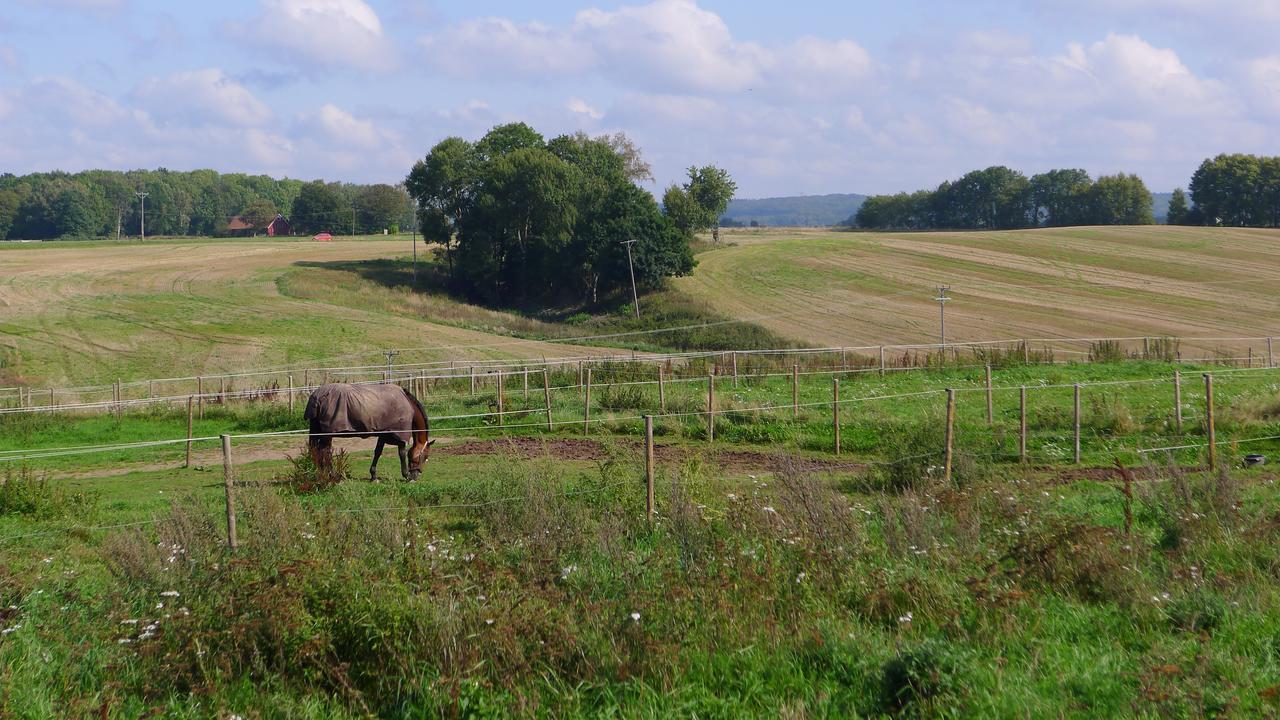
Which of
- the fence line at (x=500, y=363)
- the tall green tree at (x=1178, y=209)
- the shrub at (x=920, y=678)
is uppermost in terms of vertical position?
the tall green tree at (x=1178, y=209)

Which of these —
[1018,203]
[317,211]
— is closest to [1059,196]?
[1018,203]

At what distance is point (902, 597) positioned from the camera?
620 cm

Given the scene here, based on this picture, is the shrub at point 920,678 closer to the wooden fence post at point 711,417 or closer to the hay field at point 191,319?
the wooden fence post at point 711,417

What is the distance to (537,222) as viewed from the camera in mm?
64438

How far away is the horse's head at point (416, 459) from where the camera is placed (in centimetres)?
1428

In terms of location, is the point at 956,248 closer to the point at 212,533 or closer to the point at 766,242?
the point at 766,242

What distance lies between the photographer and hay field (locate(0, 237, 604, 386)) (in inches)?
1462

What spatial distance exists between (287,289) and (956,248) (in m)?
45.2

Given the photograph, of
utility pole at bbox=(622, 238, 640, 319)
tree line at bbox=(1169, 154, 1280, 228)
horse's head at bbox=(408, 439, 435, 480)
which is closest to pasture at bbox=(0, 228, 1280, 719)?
horse's head at bbox=(408, 439, 435, 480)

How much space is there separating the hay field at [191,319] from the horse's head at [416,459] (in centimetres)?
2335

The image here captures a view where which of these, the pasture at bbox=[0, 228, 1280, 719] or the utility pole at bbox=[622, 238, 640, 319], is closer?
the pasture at bbox=[0, 228, 1280, 719]

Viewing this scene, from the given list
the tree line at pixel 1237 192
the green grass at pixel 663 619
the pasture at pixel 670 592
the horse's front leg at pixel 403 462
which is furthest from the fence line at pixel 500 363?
the tree line at pixel 1237 192

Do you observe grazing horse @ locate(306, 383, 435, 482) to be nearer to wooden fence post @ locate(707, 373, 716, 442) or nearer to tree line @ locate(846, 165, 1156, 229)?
wooden fence post @ locate(707, 373, 716, 442)

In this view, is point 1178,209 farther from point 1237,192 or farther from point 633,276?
point 633,276
